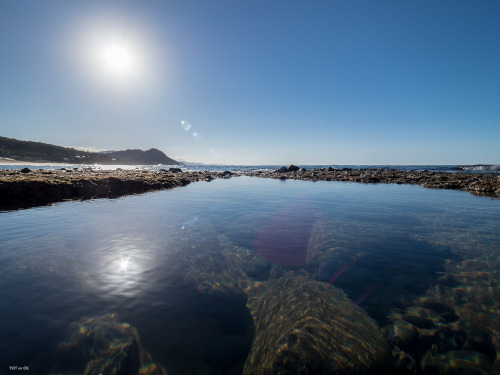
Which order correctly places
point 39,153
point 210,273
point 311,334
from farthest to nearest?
point 39,153
point 210,273
point 311,334

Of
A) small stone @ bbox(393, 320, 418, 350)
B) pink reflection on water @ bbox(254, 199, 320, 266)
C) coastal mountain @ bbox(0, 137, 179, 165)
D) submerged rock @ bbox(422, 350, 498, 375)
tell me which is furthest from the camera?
coastal mountain @ bbox(0, 137, 179, 165)

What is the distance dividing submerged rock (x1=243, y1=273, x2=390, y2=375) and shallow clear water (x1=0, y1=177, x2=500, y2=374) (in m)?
0.33

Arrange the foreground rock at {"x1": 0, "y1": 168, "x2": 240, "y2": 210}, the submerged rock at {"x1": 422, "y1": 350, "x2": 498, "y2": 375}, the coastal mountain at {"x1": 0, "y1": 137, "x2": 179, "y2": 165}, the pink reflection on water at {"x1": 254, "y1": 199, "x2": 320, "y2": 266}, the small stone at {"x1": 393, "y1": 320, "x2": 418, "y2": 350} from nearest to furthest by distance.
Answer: the submerged rock at {"x1": 422, "y1": 350, "x2": 498, "y2": 375}
the small stone at {"x1": 393, "y1": 320, "x2": 418, "y2": 350}
the pink reflection on water at {"x1": 254, "y1": 199, "x2": 320, "y2": 266}
the foreground rock at {"x1": 0, "y1": 168, "x2": 240, "y2": 210}
the coastal mountain at {"x1": 0, "y1": 137, "x2": 179, "y2": 165}

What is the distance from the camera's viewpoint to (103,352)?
364 cm

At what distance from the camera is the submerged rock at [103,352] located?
3336 millimetres

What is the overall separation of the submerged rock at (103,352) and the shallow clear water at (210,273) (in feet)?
0.49

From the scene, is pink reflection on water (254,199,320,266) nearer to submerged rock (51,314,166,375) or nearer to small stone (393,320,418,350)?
small stone (393,320,418,350)

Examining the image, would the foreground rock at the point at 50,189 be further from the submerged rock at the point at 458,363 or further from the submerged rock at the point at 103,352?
the submerged rock at the point at 458,363

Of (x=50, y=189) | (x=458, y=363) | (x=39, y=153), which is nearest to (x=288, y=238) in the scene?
(x=458, y=363)

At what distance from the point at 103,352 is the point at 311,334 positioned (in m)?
3.67

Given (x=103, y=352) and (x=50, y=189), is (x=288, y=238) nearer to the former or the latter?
(x=103, y=352)

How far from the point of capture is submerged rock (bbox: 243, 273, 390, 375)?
3359 millimetres

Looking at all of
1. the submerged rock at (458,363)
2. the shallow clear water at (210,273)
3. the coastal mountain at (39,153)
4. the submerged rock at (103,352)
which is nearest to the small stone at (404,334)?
the shallow clear water at (210,273)

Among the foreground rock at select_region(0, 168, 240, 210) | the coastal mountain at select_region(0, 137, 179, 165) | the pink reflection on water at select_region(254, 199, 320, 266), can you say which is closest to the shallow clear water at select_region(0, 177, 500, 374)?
the pink reflection on water at select_region(254, 199, 320, 266)
